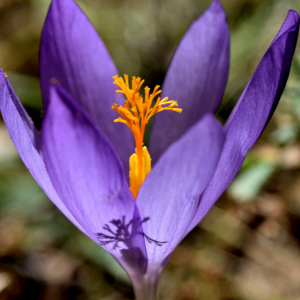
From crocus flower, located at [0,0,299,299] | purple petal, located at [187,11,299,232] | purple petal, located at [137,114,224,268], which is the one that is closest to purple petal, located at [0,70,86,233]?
crocus flower, located at [0,0,299,299]

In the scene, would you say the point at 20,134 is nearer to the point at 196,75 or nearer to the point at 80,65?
the point at 80,65

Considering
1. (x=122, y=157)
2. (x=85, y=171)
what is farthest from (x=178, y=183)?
(x=122, y=157)

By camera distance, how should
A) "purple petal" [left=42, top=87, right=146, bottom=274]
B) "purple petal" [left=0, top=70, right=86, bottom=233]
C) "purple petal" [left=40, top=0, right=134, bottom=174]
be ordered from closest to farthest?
1. "purple petal" [left=42, top=87, right=146, bottom=274]
2. "purple petal" [left=0, top=70, right=86, bottom=233]
3. "purple petal" [left=40, top=0, right=134, bottom=174]

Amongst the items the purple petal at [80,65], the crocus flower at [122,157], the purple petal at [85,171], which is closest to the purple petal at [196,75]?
the crocus flower at [122,157]

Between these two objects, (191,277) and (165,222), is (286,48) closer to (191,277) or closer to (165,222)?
(165,222)

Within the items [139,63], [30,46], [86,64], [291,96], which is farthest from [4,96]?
[30,46]

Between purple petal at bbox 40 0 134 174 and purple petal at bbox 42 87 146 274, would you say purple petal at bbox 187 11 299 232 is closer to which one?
purple petal at bbox 42 87 146 274
